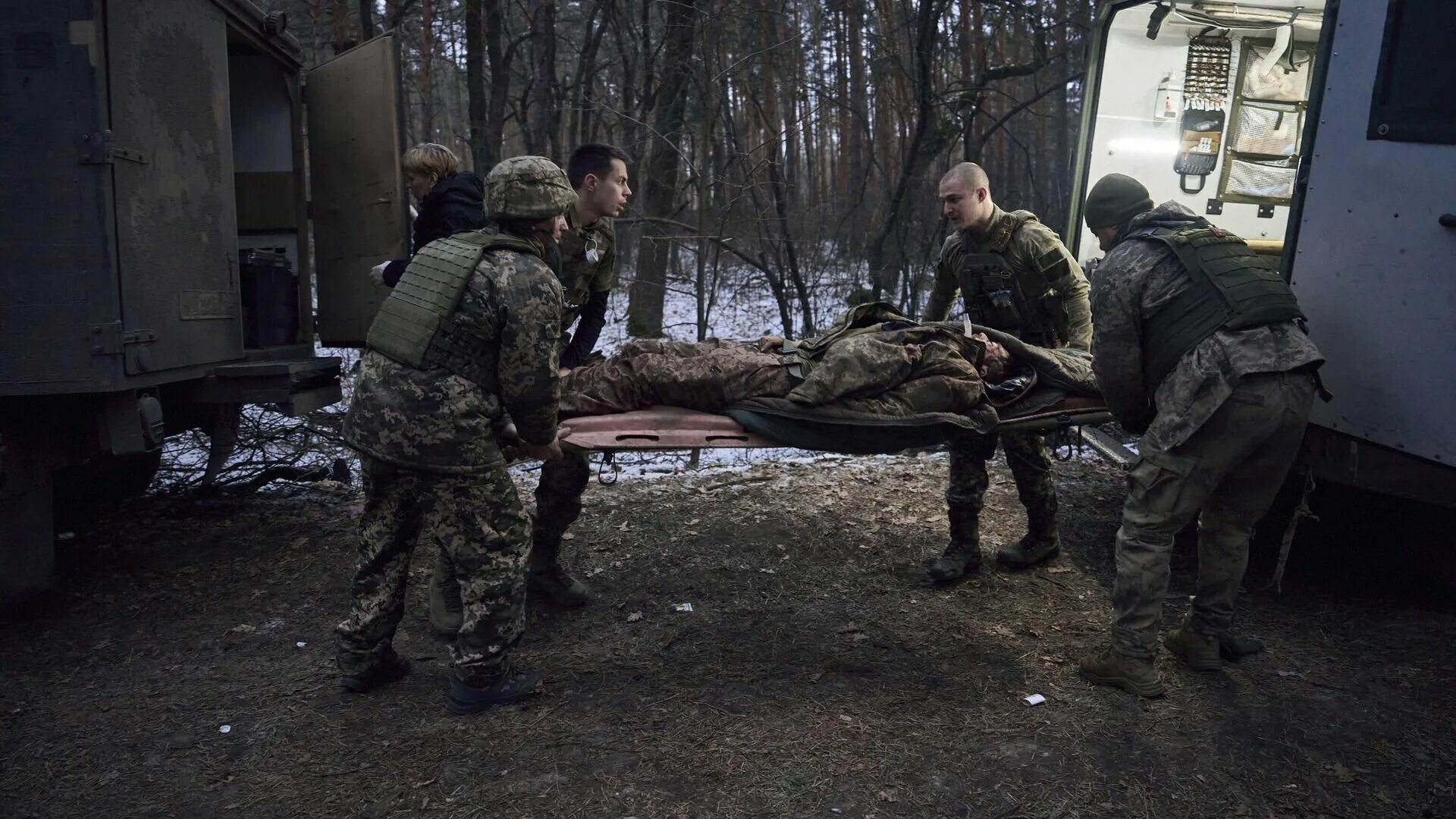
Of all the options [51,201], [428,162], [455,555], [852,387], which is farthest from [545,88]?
[455,555]

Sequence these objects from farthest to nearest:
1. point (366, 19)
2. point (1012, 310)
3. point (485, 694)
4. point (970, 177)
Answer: point (366, 19) < point (1012, 310) < point (970, 177) < point (485, 694)

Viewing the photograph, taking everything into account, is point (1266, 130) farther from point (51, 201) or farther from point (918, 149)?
point (51, 201)

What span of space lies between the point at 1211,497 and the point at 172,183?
4.47m

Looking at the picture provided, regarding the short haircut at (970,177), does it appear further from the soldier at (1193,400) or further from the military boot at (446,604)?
the military boot at (446,604)

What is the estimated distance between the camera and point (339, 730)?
3.28 m

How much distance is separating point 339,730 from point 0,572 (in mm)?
1893

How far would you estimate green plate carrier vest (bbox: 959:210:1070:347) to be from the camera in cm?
460

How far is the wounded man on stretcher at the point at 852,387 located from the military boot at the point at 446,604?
37.1 inches

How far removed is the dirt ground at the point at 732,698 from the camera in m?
2.90

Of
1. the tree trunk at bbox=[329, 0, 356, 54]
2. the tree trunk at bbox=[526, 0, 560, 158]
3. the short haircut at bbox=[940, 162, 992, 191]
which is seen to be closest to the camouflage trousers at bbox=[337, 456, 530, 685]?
the short haircut at bbox=[940, 162, 992, 191]

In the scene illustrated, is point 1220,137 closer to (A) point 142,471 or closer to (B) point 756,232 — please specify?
(B) point 756,232

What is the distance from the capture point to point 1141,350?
137 inches

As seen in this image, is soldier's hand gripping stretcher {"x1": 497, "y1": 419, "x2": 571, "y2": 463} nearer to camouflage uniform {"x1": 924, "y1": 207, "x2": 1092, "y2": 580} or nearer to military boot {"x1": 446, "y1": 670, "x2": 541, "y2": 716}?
military boot {"x1": 446, "y1": 670, "x2": 541, "y2": 716}

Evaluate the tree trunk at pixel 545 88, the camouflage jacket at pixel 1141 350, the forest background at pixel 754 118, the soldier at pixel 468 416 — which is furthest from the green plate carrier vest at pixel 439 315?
the tree trunk at pixel 545 88
